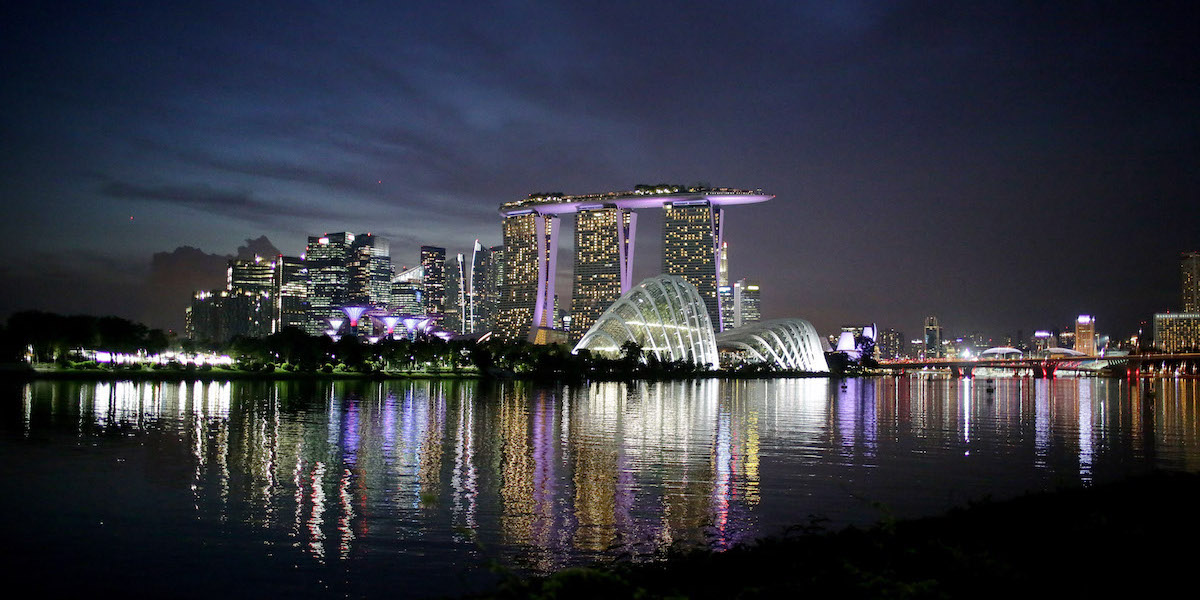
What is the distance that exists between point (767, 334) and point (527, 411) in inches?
5408

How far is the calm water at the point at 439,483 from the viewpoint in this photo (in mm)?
14906

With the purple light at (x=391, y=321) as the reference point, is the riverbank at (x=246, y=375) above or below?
below

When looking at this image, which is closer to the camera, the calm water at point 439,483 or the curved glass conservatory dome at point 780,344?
the calm water at point 439,483

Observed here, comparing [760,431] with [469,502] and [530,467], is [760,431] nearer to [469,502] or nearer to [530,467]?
[530,467]

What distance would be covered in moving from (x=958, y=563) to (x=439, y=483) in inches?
620

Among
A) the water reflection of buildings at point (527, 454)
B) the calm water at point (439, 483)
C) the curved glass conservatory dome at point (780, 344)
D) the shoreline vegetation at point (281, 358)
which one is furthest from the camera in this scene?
the curved glass conservatory dome at point (780, 344)

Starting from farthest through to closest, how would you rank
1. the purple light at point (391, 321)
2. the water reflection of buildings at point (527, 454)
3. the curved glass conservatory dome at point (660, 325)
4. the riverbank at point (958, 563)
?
the purple light at point (391, 321), the curved glass conservatory dome at point (660, 325), the water reflection of buildings at point (527, 454), the riverbank at point (958, 563)

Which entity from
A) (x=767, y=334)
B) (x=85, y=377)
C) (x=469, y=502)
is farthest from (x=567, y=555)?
(x=767, y=334)

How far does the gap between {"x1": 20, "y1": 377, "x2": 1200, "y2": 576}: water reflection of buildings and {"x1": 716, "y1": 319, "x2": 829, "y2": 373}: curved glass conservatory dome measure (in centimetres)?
11670

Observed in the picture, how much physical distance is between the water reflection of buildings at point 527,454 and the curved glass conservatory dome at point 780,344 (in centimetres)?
11670

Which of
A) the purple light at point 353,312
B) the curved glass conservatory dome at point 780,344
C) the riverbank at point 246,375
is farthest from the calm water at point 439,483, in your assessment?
the purple light at point 353,312

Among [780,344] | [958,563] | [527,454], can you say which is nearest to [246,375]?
[527,454]

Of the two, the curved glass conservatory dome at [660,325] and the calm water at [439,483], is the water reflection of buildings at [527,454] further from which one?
the curved glass conservatory dome at [660,325]

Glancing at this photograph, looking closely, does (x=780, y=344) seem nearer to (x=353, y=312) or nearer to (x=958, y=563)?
(x=353, y=312)
